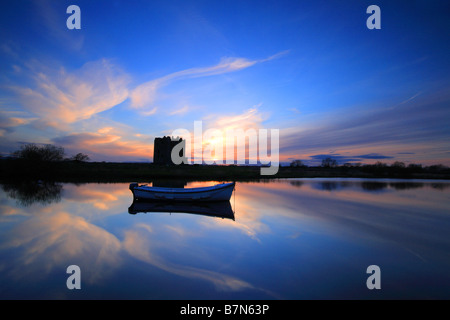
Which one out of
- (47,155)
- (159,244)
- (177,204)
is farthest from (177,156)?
(159,244)

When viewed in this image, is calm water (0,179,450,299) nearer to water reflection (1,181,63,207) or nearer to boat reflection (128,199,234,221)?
boat reflection (128,199,234,221)

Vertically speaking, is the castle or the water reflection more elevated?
the castle

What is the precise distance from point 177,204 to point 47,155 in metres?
41.9

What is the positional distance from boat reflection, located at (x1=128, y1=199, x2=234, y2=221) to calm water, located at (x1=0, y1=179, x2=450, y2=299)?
3.73ft

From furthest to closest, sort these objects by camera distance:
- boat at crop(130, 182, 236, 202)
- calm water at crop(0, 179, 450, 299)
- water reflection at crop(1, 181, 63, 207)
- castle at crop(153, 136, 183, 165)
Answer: castle at crop(153, 136, 183, 165)
water reflection at crop(1, 181, 63, 207)
boat at crop(130, 182, 236, 202)
calm water at crop(0, 179, 450, 299)

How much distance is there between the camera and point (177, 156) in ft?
331

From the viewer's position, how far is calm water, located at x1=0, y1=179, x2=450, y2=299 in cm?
527

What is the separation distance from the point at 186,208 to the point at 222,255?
9208 mm

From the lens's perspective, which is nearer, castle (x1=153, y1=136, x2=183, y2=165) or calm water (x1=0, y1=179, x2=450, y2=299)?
calm water (x1=0, y1=179, x2=450, y2=299)

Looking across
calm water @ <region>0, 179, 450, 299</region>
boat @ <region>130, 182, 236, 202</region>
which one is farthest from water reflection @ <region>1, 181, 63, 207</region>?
boat @ <region>130, 182, 236, 202</region>

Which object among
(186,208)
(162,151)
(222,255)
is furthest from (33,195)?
(162,151)

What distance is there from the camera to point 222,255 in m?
7.45

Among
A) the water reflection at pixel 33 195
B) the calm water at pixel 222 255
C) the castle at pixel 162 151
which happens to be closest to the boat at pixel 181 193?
the calm water at pixel 222 255
